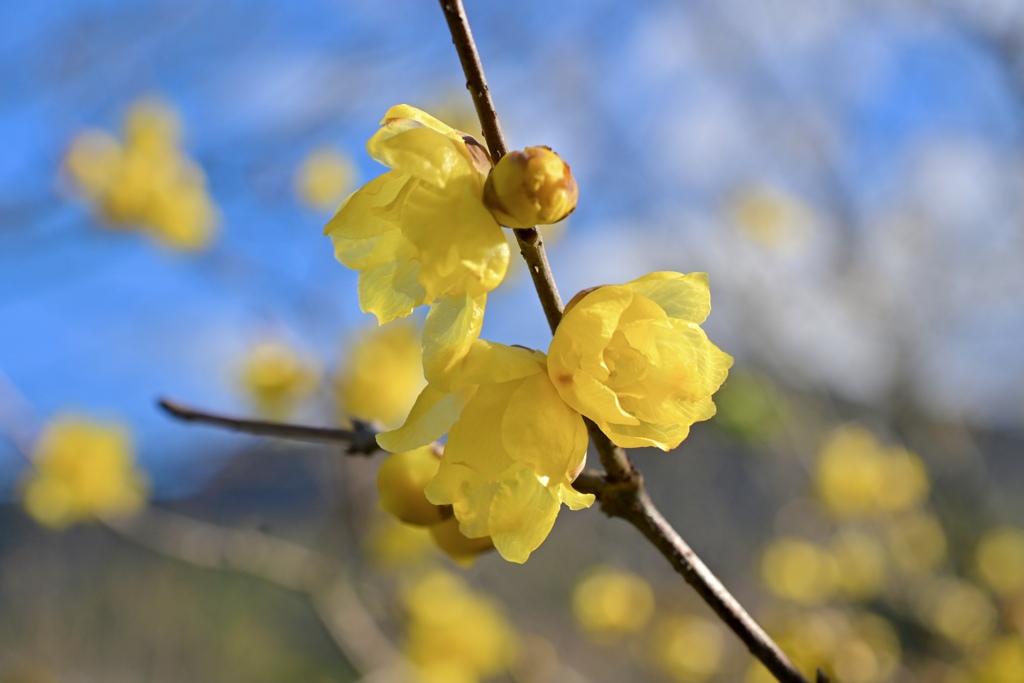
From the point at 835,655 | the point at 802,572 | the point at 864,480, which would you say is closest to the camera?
the point at 835,655

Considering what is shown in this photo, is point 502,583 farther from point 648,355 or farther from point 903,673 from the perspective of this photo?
point 648,355

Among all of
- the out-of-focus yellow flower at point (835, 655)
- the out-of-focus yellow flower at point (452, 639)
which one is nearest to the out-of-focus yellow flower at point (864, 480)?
the out-of-focus yellow flower at point (835, 655)

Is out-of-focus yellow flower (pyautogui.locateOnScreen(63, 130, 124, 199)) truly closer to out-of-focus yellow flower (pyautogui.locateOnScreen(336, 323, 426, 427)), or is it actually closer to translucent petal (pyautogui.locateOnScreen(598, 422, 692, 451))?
out-of-focus yellow flower (pyautogui.locateOnScreen(336, 323, 426, 427))

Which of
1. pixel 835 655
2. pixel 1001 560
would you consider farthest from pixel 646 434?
pixel 1001 560

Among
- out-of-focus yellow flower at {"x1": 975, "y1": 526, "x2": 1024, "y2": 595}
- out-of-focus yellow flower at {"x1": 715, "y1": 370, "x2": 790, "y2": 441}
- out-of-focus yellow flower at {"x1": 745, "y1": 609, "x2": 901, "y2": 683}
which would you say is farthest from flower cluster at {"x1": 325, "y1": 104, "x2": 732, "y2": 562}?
out-of-focus yellow flower at {"x1": 975, "y1": 526, "x2": 1024, "y2": 595}

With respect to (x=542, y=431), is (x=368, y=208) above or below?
above

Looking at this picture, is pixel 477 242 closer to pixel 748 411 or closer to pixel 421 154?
pixel 421 154

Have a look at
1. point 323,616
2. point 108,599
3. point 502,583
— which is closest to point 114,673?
point 108,599
